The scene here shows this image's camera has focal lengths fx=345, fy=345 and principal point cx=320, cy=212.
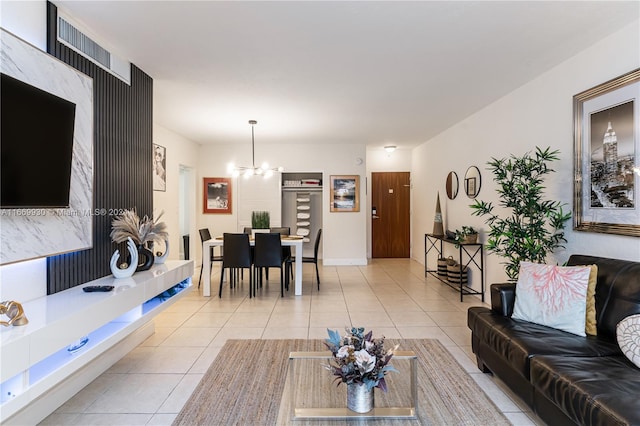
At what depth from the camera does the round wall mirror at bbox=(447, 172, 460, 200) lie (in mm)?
5576

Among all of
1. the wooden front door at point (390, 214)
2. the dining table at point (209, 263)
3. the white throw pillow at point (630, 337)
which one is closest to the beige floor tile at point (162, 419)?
the white throw pillow at point (630, 337)

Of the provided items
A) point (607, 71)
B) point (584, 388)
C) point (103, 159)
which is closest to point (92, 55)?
point (103, 159)

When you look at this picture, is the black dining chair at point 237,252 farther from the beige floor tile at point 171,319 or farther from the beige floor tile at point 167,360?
the beige floor tile at point 167,360

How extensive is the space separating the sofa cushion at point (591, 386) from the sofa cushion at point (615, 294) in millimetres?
307

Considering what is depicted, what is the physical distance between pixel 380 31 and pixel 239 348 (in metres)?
2.88

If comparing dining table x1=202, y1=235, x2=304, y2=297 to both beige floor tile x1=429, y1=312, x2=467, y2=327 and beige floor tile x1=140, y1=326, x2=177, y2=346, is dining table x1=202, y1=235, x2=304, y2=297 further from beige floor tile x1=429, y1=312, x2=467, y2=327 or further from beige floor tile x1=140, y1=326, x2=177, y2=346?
beige floor tile x1=429, y1=312, x2=467, y2=327

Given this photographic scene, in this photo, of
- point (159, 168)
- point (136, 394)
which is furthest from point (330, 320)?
point (159, 168)

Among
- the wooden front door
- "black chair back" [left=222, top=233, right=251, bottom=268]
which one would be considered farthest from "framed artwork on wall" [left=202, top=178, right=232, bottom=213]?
the wooden front door

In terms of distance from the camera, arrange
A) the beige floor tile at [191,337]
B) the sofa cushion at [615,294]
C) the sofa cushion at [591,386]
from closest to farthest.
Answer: the sofa cushion at [591,386] < the sofa cushion at [615,294] < the beige floor tile at [191,337]

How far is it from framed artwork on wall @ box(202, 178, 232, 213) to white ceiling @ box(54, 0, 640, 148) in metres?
2.69

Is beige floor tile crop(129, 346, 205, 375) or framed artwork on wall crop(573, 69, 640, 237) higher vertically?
framed artwork on wall crop(573, 69, 640, 237)

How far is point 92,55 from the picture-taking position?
2.62m

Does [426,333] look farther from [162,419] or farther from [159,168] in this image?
[159,168]

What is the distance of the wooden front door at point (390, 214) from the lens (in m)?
8.31
